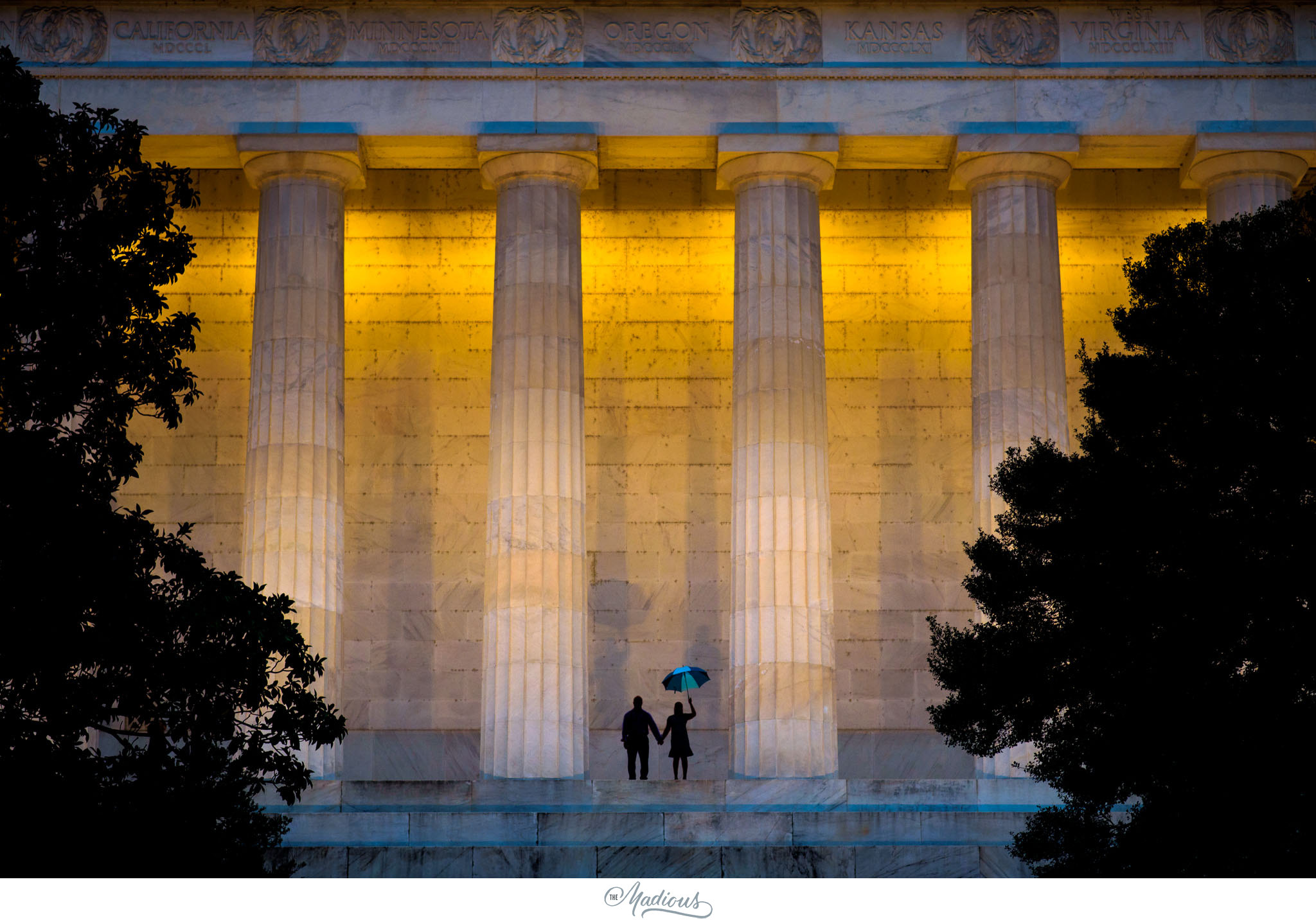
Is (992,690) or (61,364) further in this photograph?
(992,690)

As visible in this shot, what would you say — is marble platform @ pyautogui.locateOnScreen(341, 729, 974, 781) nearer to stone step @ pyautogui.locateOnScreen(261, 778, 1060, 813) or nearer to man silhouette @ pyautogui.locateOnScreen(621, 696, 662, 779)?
man silhouette @ pyautogui.locateOnScreen(621, 696, 662, 779)

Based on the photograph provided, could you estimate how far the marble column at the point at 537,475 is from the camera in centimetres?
5556

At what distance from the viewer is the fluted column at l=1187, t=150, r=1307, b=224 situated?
59.8 meters

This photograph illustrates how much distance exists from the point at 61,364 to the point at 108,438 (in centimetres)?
156

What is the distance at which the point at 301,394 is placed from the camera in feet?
189

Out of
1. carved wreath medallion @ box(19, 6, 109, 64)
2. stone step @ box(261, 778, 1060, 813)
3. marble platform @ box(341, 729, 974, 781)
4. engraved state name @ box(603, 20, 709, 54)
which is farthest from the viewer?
marble platform @ box(341, 729, 974, 781)

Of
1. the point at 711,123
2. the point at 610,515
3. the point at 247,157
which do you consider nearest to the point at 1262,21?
the point at 711,123

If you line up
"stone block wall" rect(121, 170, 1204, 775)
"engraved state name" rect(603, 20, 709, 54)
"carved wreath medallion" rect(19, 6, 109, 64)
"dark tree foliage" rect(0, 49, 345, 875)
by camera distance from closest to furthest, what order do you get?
"dark tree foliage" rect(0, 49, 345, 875) → "carved wreath medallion" rect(19, 6, 109, 64) → "engraved state name" rect(603, 20, 709, 54) → "stone block wall" rect(121, 170, 1204, 775)

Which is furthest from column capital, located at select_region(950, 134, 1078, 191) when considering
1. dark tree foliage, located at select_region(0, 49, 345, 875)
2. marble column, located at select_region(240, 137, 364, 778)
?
dark tree foliage, located at select_region(0, 49, 345, 875)

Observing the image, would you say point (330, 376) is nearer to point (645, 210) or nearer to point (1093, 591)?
point (645, 210)

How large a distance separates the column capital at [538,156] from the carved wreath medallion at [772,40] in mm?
5975

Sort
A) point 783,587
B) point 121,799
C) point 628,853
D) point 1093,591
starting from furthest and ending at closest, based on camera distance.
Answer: point 783,587
point 628,853
point 1093,591
point 121,799

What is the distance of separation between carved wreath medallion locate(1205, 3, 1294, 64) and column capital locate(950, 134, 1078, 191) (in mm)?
5946

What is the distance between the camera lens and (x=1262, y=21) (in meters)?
60.1
